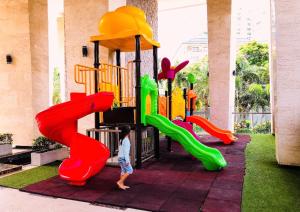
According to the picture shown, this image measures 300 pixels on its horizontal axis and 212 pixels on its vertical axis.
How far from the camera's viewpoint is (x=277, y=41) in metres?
6.41

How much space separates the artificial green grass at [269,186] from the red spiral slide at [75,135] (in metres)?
2.77

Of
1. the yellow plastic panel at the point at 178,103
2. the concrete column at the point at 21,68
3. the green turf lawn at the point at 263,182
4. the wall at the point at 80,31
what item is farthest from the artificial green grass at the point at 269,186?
the concrete column at the point at 21,68

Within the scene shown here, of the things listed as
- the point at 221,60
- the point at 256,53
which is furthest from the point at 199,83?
the point at 221,60

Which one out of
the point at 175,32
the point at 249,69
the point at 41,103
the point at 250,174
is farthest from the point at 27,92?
the point at 175,32

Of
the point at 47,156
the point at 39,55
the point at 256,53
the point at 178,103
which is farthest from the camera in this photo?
the point at 256,53

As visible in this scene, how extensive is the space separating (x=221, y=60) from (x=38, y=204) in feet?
35.3

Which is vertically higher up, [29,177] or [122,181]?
[122,181]

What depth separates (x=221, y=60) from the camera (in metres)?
13.1

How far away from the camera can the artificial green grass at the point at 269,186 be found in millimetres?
4027

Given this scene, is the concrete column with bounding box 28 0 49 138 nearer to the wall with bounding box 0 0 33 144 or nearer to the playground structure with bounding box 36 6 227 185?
the wall with bounding box 0 0 33 144

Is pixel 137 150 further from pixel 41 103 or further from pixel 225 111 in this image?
pixel 225 111

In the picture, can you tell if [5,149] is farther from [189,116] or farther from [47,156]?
[189,116]

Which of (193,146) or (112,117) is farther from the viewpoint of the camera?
(112,117)

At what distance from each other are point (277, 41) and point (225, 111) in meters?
7.09
